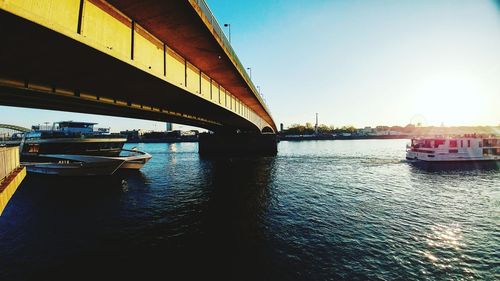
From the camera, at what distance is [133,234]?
12.4m

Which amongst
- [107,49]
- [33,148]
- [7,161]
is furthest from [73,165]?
[107,49]

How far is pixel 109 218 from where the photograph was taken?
14.8m

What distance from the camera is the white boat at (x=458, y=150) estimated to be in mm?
40750

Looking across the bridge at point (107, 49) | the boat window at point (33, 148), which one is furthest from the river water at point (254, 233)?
the bridge at point (107, 49)

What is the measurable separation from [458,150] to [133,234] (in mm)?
54072

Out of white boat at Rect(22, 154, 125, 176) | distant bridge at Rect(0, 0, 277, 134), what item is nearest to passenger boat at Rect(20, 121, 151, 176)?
white boat at Rect(22, 154, 125, 176)

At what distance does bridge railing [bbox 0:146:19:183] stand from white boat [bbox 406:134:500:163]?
5281 cm

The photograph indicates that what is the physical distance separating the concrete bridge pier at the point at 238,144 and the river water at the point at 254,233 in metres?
38.9

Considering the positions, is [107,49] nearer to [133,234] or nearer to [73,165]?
[133,234]

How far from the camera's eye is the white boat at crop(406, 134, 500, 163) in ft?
134

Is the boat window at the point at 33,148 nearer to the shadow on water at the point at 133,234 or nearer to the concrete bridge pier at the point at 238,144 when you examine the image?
the shadow on water at the point at 133,234

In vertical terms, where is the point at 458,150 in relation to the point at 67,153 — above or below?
above

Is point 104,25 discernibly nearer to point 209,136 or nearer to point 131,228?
point 131,228

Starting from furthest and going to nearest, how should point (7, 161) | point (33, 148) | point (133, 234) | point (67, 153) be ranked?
point (33, 148)
point (67, 153)
point (133, 234)
point (7, 161)
